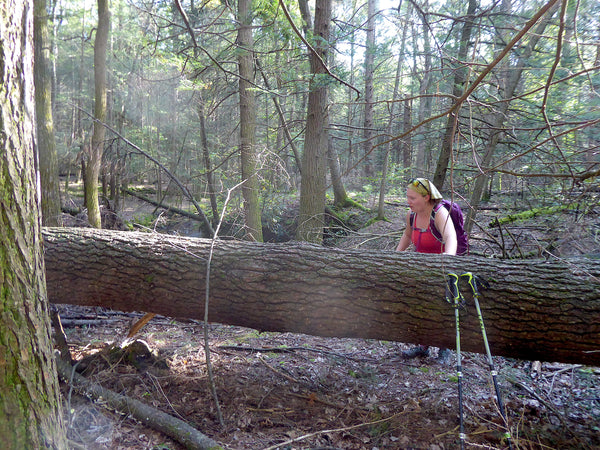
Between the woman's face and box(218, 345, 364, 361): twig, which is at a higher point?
the woman's face

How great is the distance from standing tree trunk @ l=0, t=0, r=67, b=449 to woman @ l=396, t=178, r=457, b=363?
3.04m

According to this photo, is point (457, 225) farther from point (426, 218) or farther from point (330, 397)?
point (330, 397)

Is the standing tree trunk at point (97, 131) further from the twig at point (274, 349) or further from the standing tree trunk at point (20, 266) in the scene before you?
the standing tree trunk at point (20, 266)

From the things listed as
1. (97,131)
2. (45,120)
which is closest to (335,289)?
(45,120)

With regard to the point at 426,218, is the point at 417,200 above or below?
above

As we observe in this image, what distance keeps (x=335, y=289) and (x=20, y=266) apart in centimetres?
226

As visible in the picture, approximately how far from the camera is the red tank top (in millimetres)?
3756

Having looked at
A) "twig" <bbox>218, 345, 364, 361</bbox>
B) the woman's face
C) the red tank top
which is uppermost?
the woman's face

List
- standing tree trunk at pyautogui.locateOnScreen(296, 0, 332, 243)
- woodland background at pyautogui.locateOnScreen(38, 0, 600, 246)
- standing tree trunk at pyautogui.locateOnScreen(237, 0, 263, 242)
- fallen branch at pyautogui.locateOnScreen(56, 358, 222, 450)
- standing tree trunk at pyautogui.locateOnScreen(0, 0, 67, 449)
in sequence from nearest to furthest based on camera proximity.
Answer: standing tree trunk at pyautogui.locateOnScreen(0, 0, 67, 449)
fallen branch at pyautogui.locateOnScreen(56, 358, 222, 450)
woodland background at pyautogui.locateOnScreen(38, 0, 600, 246)
standing tree trunk at pyautogui.locateOnScreen(296, 0, 332, 243)
standing tree trunk at pyautogui.locateOnScreen(237, 0, 263, 242)

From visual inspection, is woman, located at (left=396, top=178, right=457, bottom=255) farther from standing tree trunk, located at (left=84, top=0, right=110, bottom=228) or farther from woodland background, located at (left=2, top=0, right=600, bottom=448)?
standing tree trunk, located at (left=84, top=0, right=110, bottom=228)

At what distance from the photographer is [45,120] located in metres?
6.04

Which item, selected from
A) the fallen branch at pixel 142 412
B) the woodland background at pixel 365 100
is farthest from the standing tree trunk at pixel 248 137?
the fallen branch at pixel 142 412

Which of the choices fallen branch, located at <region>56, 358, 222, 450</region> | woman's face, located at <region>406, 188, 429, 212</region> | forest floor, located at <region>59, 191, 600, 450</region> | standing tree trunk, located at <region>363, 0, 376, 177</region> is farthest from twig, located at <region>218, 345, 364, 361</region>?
standing tree trunk, located at <region>363, 0, 376, 177</region>

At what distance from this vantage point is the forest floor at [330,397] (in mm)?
2631
